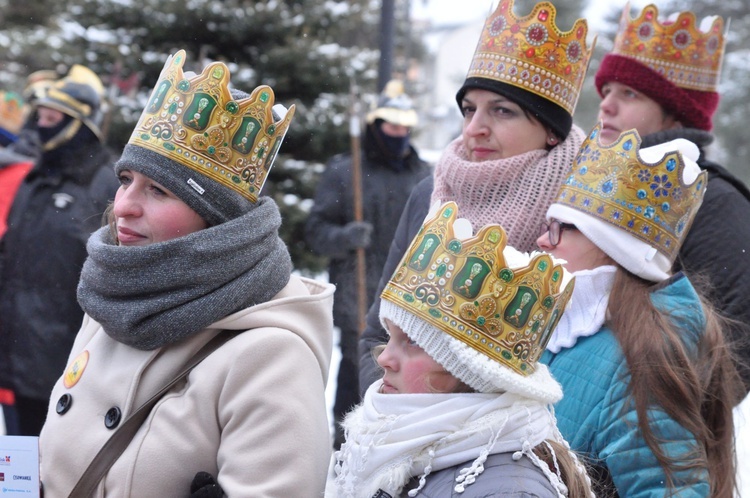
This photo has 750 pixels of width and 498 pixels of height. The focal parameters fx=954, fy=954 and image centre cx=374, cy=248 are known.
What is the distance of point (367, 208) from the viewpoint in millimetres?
6086

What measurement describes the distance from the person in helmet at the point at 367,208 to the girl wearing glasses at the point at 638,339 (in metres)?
3.00

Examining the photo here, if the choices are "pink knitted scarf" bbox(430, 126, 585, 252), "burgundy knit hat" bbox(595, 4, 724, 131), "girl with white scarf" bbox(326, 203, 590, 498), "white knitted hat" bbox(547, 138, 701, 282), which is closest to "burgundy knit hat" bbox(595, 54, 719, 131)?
"burgundy knit hat" bbox(595, 4, 724, 131)

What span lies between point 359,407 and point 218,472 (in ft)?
1.26

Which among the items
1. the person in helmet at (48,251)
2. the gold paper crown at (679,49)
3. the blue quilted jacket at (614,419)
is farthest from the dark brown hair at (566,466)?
the person in helmet at (48,251)

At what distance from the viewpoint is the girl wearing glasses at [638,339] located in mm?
2535

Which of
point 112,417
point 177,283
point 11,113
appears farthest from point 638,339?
point 11,113

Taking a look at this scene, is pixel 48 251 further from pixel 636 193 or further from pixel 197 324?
pixel 636 193

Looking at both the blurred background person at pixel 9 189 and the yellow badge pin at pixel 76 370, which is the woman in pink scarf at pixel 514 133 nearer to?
the yellow badge pin at pixel 76 370

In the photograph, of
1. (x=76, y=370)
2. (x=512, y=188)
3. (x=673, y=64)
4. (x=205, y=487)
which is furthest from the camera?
(x=673, y=64)

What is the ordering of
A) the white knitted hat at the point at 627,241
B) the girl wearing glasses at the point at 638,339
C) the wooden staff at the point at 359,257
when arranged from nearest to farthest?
the girl wearing glasses at the point at 638,339, the white knitted hat at the point at 627,241, the wooden staff at the point at 359,257

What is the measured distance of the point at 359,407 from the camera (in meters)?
2.42

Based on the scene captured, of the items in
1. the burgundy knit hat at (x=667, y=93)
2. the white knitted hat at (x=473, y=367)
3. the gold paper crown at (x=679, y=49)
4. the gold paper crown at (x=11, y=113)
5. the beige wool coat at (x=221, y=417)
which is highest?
the gold paper crown at (x=679, y=49)

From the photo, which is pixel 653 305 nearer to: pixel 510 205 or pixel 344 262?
pixel 510 205

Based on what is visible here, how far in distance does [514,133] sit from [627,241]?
0.64 meters
